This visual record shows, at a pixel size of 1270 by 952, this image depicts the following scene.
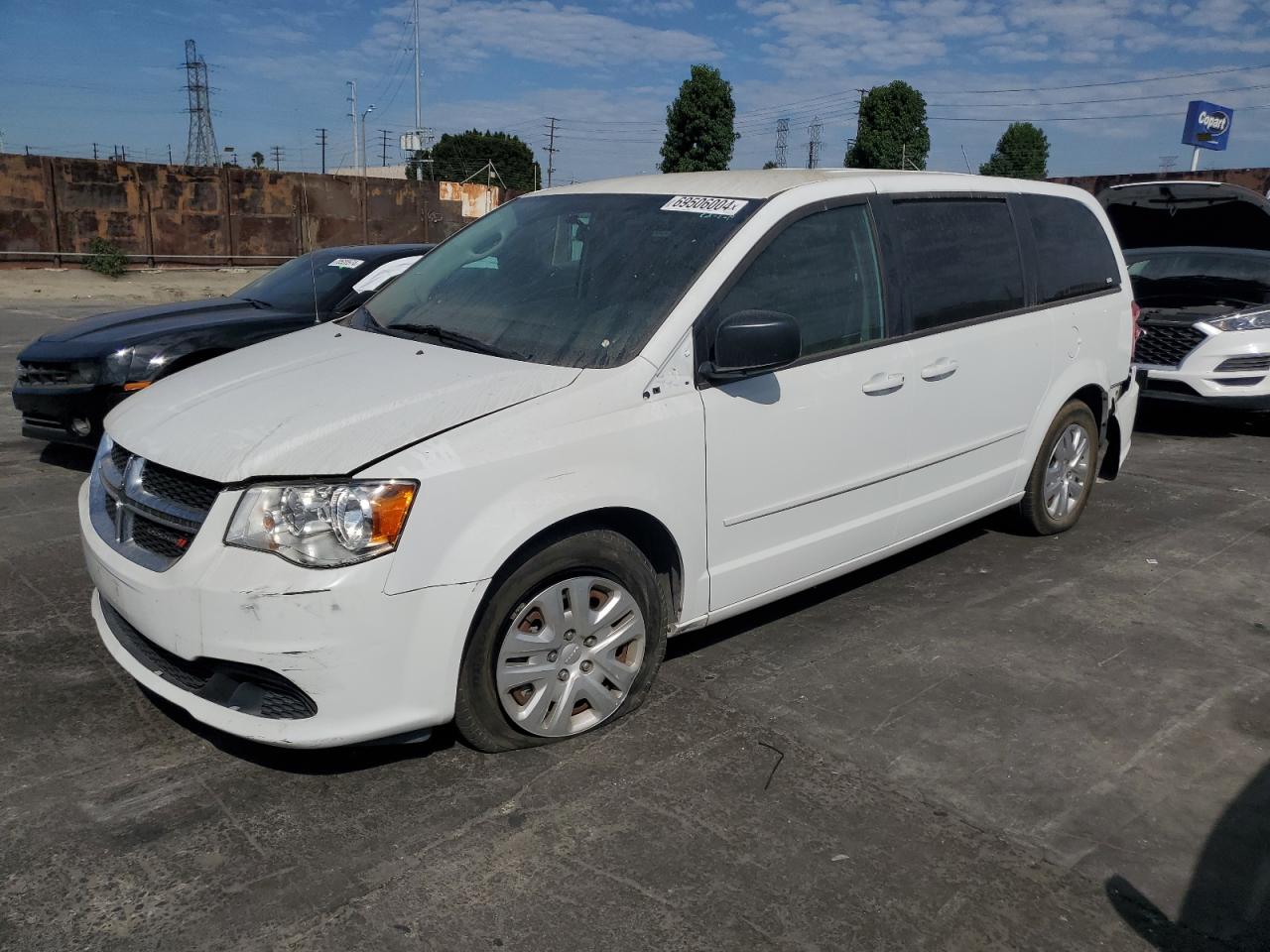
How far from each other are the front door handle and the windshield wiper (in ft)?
4.55

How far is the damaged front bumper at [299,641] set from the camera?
278 cm

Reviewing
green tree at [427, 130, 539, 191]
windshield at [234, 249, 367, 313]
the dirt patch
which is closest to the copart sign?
the dirt patch

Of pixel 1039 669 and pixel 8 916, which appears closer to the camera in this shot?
pixel 8 916

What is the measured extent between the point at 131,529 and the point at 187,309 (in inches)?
163

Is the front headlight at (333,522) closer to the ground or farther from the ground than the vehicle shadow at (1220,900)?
farther from the ground

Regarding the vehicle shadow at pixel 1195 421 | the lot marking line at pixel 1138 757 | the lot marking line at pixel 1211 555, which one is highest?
the vehicle shadow at pixel 1195 421

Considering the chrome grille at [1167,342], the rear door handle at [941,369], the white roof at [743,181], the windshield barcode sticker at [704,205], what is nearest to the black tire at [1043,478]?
the rear door handle at [941,369]

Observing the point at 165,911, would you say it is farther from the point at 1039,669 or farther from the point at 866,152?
the point at 866,152

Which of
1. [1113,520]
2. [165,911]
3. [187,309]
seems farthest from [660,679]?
[187,309]

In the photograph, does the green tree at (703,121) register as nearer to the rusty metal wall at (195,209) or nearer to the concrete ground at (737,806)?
the rusty metal wall at (195,209)

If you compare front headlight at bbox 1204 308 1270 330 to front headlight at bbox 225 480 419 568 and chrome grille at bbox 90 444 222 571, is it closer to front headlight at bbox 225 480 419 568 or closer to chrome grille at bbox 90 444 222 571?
front headlight at bbox 225 480 419 568

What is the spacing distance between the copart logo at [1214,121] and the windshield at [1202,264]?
98.5ft

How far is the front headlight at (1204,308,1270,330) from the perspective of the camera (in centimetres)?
838

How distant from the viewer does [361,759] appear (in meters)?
3.29
